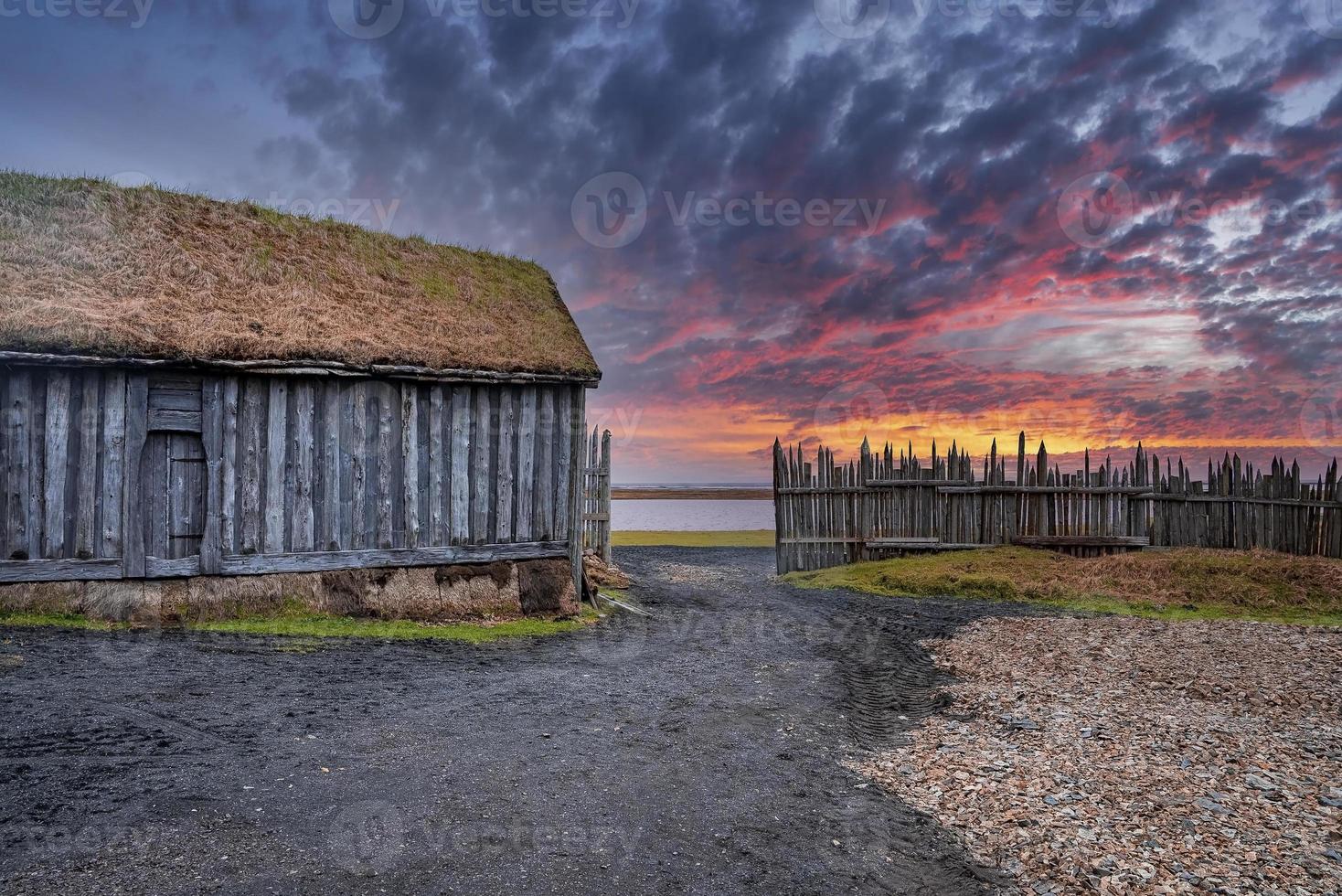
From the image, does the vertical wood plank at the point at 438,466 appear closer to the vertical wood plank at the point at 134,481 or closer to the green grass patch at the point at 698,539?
the vertical wood plank at the point at 134,481

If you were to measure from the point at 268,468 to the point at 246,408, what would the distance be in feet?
3.11

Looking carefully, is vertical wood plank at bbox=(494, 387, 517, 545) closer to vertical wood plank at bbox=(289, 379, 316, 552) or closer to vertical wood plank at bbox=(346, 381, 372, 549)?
vertical wood plank at bbox=(346, 381, 372, 549)

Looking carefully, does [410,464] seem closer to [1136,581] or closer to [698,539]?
[1136,581]

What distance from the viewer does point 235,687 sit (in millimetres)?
7738

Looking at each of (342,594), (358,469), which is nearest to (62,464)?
(358,469)

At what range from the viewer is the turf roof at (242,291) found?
10.9 m

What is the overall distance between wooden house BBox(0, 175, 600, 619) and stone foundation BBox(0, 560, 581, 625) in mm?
162

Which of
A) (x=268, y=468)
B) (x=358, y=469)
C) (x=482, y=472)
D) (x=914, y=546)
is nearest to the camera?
(x=268, y=468)

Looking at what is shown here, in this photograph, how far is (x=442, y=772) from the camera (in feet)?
18.9

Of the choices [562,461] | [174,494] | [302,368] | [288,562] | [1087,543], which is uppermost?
[302,368]

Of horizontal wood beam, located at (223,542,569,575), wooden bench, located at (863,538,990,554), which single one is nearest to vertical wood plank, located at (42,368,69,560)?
horizontal wood beam, located at (223,542,569,575)

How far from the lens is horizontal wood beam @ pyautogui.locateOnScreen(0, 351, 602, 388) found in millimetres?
10203

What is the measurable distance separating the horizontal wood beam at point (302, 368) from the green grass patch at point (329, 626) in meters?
3.43

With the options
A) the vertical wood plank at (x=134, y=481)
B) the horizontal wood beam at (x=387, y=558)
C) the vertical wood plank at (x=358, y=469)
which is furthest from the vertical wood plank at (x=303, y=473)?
the vertical wood plank at (x=134, y=481)
